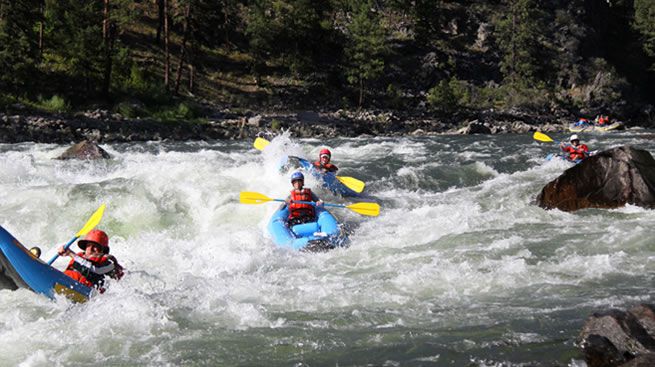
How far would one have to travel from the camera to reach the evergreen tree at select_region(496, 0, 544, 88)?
4272 centimetres

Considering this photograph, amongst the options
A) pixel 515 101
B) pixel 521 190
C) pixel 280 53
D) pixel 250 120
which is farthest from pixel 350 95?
pixel 521 190

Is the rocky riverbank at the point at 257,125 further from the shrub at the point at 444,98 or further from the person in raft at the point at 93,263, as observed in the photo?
the person in raft at the point at 93,263

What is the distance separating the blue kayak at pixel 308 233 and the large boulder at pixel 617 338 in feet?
13.1

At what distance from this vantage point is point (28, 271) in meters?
5.20

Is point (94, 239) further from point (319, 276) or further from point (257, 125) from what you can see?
point (257, 125)

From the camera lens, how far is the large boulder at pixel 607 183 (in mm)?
8609

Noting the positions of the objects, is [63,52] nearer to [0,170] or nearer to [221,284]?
[0,170]

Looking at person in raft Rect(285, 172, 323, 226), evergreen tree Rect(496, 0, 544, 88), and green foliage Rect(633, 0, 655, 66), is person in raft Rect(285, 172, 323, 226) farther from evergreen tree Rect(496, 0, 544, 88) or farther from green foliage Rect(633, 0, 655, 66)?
green foliage Rect(633, 0, 655, 66)

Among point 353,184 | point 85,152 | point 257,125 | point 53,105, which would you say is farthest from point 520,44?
point 85,152

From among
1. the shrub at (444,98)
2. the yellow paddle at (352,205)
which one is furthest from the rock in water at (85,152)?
the shrub at (444,98)

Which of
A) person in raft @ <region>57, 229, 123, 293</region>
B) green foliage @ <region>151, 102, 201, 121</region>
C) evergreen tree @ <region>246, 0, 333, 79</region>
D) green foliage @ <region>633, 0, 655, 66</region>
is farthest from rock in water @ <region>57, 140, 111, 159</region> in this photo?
green foliage @ <region>633, 0, 655, 66</region>

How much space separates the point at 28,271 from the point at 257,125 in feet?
65.5

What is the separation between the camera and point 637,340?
3.56 metres

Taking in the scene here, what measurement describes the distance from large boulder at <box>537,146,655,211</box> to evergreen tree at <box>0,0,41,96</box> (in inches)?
808
